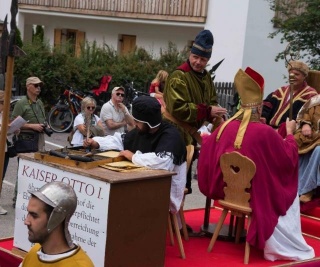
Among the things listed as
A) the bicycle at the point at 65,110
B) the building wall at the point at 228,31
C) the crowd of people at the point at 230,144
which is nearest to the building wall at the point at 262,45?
the building wall at the point at 228,31

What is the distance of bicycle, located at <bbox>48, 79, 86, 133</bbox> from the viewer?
16.4 m

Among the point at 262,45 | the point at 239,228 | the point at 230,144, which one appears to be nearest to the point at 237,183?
the point at 230,144

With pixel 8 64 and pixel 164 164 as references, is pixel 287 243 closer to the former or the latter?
pixel 164 164

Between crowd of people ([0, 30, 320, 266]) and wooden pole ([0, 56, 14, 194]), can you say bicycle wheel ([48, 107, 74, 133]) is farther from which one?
wooden pole ([0, 56, 14, 194])

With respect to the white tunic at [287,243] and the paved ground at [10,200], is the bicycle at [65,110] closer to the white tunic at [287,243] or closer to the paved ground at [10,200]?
the paved ground at [10,200]

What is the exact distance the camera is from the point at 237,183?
627 cm

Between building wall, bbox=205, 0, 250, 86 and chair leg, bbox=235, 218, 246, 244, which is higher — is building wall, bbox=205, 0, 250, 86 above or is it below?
above

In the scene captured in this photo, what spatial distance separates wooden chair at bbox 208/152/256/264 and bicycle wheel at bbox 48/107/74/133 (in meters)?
10.4

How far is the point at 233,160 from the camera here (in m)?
6.21

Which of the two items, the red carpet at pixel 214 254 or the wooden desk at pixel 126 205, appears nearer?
the wooden desk at pixel 126 205

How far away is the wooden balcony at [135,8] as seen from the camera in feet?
73.1

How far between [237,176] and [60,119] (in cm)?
1086

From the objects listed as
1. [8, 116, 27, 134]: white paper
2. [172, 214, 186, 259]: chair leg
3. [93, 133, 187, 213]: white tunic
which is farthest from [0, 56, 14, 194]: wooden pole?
[8, 116, 27, 134]: white paper

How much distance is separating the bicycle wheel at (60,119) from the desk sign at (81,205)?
1069 centimetres
